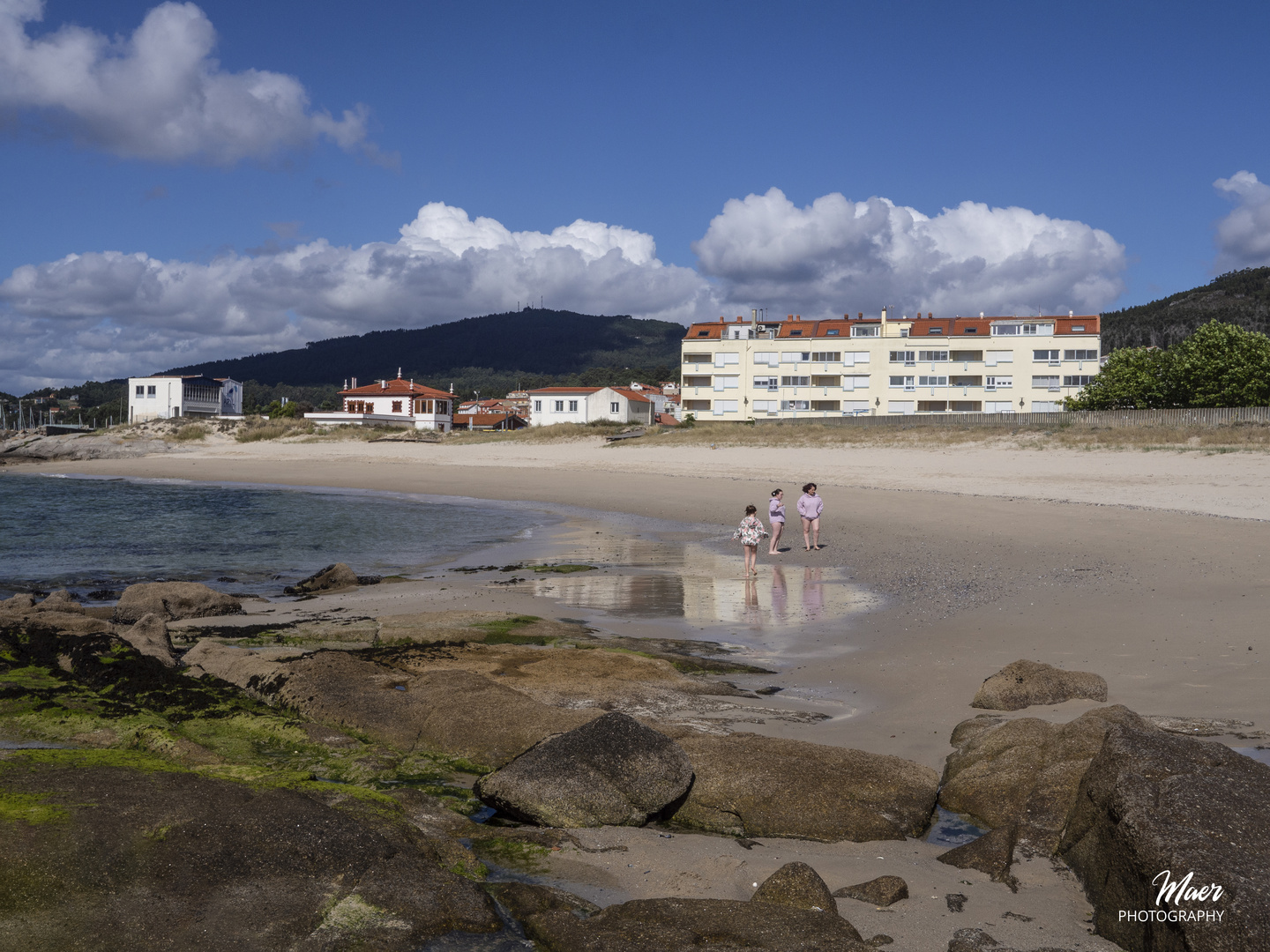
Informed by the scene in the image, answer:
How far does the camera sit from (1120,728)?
4.91 meters

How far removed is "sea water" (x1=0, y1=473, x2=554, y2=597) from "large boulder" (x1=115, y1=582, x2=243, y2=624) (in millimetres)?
2994

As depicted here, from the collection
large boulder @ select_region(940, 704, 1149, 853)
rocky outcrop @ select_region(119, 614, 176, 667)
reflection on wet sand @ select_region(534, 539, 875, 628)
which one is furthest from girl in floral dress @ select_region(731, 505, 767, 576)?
large boulder @ select_region(940, 704, 1149, 853)

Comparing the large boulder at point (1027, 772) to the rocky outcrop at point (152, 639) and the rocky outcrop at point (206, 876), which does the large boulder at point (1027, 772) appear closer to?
the rocky outcrop at point (206, 876)

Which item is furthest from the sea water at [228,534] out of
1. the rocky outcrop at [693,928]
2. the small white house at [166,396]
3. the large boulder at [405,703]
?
the small white house at [166,396]

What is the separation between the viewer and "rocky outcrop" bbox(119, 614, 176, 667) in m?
9.07

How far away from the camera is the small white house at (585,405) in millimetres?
94562

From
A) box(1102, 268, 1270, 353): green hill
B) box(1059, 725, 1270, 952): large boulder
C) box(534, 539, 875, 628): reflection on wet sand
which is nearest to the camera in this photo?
box(1059, 725, 1270, 952): large boulder

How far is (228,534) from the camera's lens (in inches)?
985

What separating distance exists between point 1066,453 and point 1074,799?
36.9 m

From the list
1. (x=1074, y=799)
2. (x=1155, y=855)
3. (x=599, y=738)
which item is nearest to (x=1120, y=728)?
(x=1074, y=799)

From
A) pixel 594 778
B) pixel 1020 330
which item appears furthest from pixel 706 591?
pixel 1020 330

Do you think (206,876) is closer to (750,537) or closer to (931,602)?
(931,602)

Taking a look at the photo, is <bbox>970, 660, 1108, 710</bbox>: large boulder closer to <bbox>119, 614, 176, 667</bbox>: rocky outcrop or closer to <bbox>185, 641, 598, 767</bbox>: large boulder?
<bbox>185, 641, 598, 767</bbox>: large boulder

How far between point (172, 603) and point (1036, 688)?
11.0m
